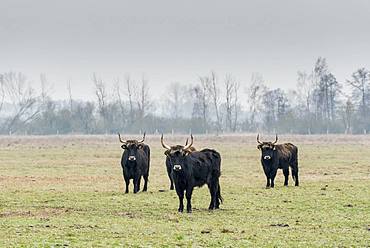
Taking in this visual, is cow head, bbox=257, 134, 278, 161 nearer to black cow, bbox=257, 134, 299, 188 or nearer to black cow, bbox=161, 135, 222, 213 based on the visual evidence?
black cow, bbox=257, 134, 299, 188

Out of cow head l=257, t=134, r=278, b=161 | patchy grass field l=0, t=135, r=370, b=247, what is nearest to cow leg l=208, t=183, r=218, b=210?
patchy grass field l=0, t=135, r=370, b=247

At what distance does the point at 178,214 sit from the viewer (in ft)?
65.6

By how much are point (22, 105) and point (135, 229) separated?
118547 mm

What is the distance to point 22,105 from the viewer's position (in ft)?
430

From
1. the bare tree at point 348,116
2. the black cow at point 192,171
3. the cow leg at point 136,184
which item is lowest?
the cow leg at point 136,184

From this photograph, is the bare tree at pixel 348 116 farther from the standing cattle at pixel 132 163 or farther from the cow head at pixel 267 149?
the standing cattle at pixel 132 163

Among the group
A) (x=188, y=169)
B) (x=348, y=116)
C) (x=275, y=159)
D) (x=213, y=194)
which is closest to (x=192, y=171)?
(x=188, y=169)

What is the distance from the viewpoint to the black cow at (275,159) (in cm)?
2883

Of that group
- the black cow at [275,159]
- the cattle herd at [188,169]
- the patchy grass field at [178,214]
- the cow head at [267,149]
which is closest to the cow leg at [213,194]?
the cattle herd at [188,169]

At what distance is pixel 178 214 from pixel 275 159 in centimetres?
1013

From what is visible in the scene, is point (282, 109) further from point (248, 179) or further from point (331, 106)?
point (248, 179)

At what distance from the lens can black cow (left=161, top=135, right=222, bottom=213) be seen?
2091 centimetres

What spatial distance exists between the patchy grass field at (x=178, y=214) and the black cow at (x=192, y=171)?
593 millimetres

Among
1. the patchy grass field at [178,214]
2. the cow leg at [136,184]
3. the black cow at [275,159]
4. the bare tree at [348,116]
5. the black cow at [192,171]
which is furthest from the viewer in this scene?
the bare tree at [348,116]
